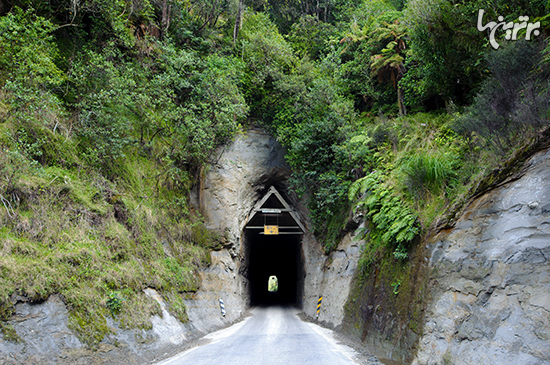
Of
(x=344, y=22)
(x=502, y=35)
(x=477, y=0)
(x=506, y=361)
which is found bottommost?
(x=506, y=361)

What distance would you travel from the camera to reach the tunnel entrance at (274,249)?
20469 mm

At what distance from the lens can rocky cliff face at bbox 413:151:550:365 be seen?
4.76m

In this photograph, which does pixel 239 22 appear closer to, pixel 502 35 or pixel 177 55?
pixel 177 55

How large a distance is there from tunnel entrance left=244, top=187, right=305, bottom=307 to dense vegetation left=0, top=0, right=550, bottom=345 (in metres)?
3.79

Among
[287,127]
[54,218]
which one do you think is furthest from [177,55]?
→ [54,218]

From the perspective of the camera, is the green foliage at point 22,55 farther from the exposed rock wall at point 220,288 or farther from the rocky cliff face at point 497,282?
the rocky cliff face at point 497,282

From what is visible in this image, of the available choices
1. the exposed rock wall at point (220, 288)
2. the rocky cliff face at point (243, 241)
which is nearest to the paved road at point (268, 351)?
the exposed rock wall at point (220, 288)

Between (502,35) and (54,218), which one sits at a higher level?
(502,35)

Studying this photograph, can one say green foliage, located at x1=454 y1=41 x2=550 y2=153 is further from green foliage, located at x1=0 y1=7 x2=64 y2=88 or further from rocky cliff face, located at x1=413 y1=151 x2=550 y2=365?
green foliage, located at x1=0 y1=7 x2=64 y2=88

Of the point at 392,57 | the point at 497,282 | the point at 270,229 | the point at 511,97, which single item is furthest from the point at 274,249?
the point at 497,282

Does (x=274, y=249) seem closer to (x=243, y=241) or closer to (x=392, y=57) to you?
(x=243, y=241)

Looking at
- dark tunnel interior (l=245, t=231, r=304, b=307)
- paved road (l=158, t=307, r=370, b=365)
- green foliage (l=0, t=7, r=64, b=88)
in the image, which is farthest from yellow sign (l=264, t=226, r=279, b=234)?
green foliage (l=0, t=7, r=64, b=88)

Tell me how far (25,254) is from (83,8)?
8.85m

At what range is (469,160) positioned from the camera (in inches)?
312
